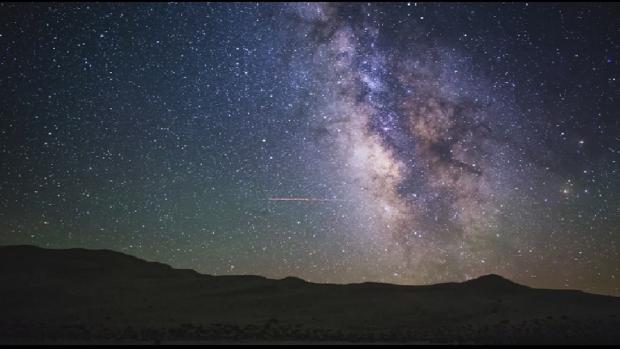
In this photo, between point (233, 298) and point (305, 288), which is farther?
point (305, 288)

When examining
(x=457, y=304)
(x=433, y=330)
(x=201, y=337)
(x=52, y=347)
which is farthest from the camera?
(x=457, y=304)

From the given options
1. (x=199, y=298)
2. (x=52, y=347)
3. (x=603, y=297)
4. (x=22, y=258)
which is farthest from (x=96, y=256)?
(x=603, y=297)

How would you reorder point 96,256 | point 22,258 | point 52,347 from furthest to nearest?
1. point 96,256
2. point 22,258
3. point 52,347

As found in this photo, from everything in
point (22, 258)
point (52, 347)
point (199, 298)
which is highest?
point (22, 258)

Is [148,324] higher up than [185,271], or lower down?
lower down

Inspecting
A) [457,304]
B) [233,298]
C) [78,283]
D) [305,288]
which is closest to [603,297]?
[457,304]

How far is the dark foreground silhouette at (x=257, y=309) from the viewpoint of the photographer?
2838cm

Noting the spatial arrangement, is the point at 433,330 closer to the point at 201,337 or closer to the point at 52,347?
the point at 201,337

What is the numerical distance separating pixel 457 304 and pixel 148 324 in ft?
84.5

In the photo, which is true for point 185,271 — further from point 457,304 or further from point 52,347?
point 52,347

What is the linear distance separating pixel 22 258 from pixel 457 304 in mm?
48036

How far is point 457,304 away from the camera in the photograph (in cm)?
4628

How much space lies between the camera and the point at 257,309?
1678 inches

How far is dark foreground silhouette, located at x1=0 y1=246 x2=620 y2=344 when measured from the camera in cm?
2838
